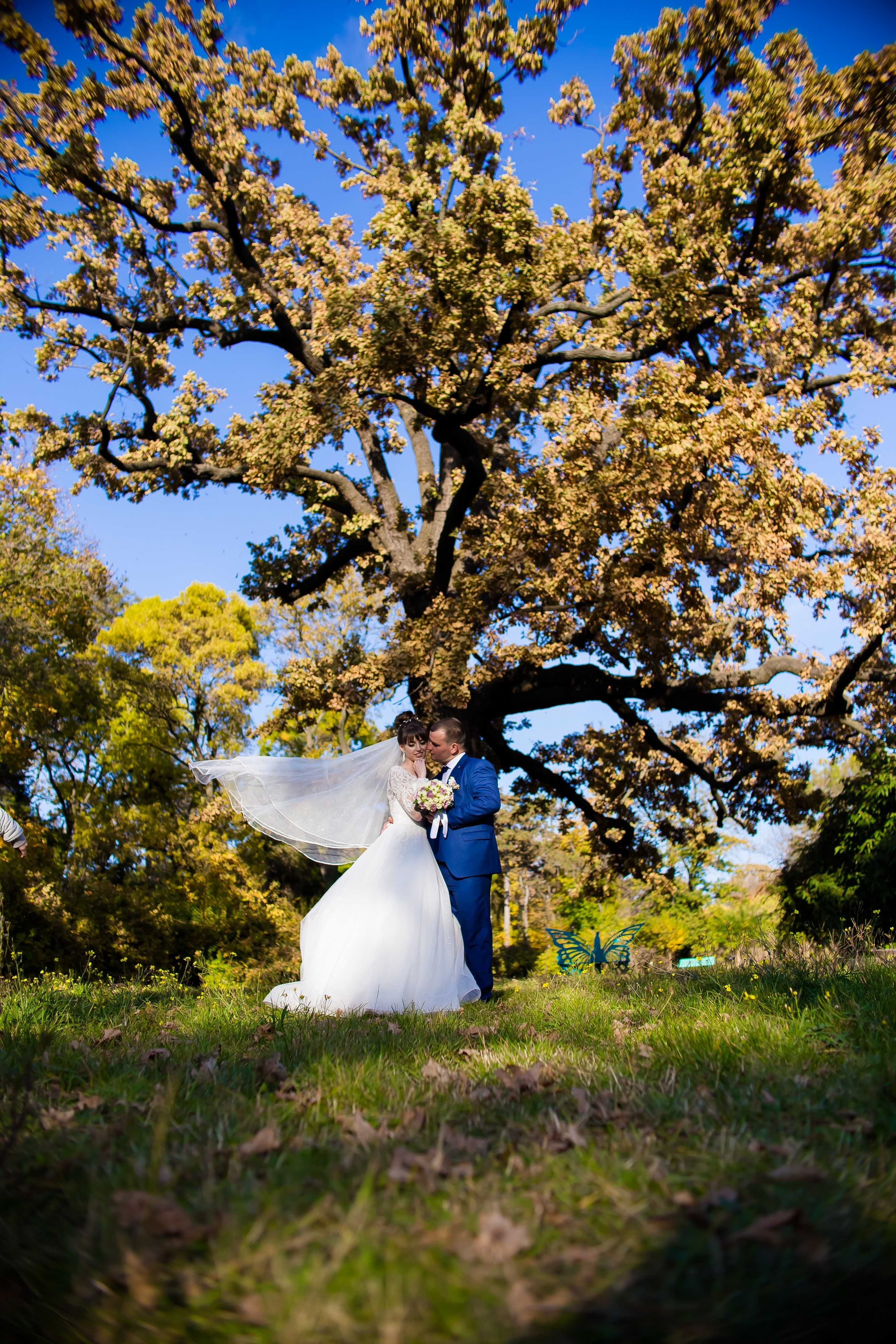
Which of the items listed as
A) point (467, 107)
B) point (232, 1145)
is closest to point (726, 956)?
point (232, 1145)

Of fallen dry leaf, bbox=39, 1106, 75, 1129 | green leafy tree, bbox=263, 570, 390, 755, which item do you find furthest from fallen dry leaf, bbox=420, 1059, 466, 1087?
green leafy tree, bbox=263, 570, 390, 755

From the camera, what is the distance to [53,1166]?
7.14ft

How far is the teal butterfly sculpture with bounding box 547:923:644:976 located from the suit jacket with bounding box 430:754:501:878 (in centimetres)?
497

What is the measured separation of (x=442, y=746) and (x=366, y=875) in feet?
4.59

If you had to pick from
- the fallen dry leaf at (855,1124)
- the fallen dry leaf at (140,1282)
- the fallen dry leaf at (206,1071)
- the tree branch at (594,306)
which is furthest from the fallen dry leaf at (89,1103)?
the tree branch at (594,306)

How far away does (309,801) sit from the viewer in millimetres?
7914

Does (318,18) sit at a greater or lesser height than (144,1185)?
greater

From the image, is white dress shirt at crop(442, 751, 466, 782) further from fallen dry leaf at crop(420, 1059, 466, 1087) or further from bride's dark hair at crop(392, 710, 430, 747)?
fallen dry leaf at crop(420, 1059, 466, 1087)

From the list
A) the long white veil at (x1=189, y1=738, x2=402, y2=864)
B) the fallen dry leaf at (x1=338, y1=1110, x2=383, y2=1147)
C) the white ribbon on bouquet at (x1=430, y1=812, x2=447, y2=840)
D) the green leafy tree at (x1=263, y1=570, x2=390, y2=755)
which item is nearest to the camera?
the fallen dry leaf at (x1=338, y1=1110, x2=383, y2=1147)

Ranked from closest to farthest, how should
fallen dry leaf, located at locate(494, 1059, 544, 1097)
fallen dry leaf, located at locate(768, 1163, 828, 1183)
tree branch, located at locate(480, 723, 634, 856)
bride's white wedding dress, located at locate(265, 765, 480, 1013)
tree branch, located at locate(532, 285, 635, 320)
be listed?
fallen dry leaf, located at locate(768, 1163, 828, 1183)
fallen dry leaf, located at locate(494, 1059, 544, 1097)
bride's white wedding dress, located at locate(265, 765, 480, 1013)
tree branch, located at locate(532, 285, 635, 320)
tree branch, located at locate(480, 723, 634, 856)

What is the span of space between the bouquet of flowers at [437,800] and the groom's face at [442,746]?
31 centimetres

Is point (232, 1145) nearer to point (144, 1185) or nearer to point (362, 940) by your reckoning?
point (144, 1185)

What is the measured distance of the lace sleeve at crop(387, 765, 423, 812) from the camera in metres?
7.54

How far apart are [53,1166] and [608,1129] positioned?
1.56m
